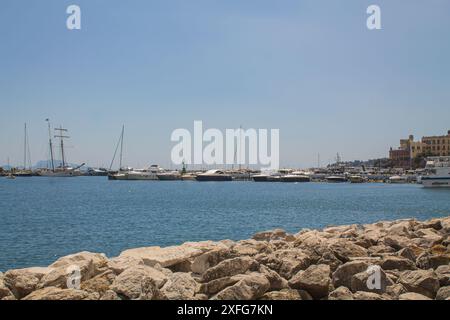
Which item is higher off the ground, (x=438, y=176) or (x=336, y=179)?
(x=438, y=176)

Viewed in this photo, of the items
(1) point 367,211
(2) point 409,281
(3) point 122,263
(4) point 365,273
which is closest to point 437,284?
(2) point 409,281

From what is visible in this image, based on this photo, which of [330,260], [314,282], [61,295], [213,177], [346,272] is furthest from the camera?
[213,177]

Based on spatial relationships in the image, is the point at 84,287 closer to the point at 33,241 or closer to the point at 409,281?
the point at 409,281

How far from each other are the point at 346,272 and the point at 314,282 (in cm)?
112

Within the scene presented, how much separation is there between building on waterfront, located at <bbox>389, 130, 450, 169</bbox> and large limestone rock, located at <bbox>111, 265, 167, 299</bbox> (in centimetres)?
15206

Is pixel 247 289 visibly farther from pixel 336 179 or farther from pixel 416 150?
pixel 416 150

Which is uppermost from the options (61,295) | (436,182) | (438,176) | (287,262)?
(287,262)

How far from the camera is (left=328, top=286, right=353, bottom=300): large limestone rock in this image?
835cm

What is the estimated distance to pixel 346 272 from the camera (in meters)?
9.52

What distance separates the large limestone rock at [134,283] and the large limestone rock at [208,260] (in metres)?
1.62

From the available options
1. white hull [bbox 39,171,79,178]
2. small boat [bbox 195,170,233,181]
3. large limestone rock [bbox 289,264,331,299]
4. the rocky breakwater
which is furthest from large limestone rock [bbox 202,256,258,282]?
white hull [bbox 39,171,79,178]

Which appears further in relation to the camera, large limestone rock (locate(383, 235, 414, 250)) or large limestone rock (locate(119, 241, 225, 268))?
large limestone rock (locate(383, 235, 414, 250))

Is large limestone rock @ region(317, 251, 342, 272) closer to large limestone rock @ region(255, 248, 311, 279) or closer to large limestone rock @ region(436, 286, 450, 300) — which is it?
large limestone rock @ region(255, 248, 311, 279)

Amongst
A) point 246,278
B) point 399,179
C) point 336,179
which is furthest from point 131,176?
point 246,278
